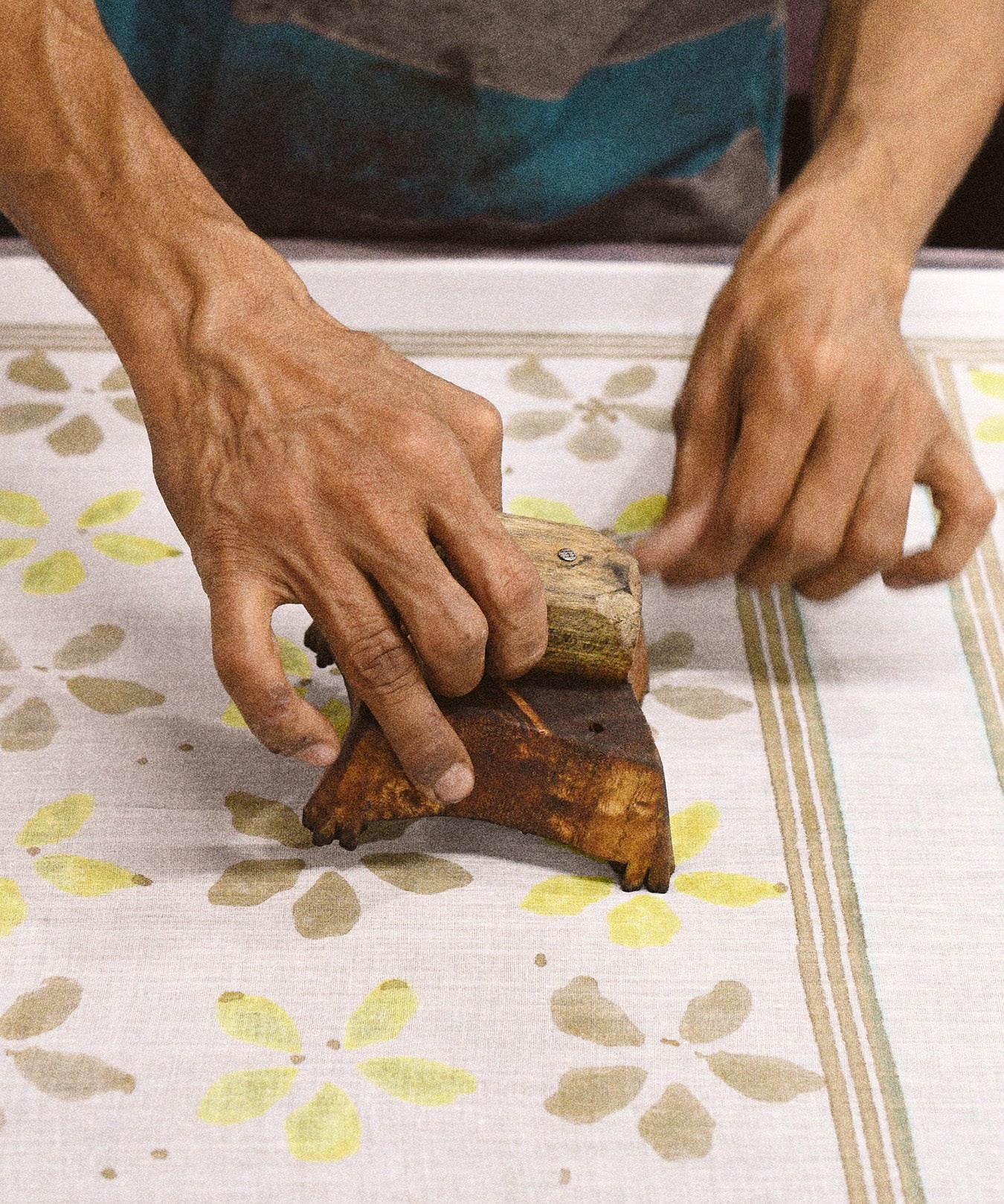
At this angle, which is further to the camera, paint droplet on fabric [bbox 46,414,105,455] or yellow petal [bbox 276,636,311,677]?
paint droplet on fabric [bbox 46,414,105,455]

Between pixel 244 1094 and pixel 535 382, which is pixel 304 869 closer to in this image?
pixel 244 1094

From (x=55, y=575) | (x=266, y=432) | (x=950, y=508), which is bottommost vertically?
(x=55, y=575)

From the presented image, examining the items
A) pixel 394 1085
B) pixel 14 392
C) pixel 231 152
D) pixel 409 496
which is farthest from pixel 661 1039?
pixel 231 152

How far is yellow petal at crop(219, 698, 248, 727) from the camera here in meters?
0.91

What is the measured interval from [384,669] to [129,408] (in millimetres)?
539

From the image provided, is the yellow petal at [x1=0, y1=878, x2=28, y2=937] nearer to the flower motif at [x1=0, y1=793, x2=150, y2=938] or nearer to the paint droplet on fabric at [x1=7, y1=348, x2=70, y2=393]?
the flower motif at [x1=0, y1=793, x2=150, y2=938]

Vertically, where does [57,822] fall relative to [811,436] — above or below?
below

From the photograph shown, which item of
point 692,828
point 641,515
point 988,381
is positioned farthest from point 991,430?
point 692,828

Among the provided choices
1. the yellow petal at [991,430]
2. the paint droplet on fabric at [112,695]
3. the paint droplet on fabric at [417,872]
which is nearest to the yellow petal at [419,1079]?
the paint droplet on fabric at [417,872]

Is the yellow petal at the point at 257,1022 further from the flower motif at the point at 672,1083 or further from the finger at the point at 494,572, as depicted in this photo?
the finger at the point at 494,572

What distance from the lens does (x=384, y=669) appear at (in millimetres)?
759

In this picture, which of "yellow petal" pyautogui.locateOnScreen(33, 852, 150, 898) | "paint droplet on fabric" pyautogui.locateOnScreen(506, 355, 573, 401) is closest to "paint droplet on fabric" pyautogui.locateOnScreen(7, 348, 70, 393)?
"paint droplet on fabric" pyautogui.locateOnScreen(506, 355, 573, 401)

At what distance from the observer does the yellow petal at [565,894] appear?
0.80 metres

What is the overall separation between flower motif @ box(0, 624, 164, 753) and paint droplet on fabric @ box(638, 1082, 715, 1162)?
1.50 ft
